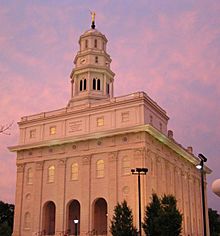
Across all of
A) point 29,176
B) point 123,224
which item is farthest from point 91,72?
point 123,224

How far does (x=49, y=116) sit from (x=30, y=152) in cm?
584

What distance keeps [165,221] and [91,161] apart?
1726 centimetres

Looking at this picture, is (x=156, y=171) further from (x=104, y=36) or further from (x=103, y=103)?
(x=104, y=36)

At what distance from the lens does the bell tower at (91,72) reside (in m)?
61.6

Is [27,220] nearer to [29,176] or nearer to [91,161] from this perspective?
[29,176]

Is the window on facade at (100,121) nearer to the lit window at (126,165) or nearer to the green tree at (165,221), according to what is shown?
the lit window at (126,165)

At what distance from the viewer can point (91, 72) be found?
62.6m

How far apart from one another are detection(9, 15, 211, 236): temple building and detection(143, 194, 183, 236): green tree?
7195mm

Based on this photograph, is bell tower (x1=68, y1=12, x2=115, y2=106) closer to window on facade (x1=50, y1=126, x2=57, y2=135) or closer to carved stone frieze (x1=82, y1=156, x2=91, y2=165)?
window on facade (x1=50, y1=126, x2=57, y2=135)

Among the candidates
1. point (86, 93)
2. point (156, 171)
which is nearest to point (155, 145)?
point (156, 171)

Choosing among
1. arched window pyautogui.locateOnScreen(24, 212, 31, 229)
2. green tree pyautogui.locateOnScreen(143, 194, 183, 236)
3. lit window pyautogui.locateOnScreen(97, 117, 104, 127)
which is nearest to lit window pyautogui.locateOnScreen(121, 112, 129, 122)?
lit window pyautogui.locateOnScreen(97, 117, 104, 127)

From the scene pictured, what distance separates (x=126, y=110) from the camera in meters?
52.6

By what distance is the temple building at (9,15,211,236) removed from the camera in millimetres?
49938

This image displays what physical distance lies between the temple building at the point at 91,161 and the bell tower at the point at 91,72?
157mm
